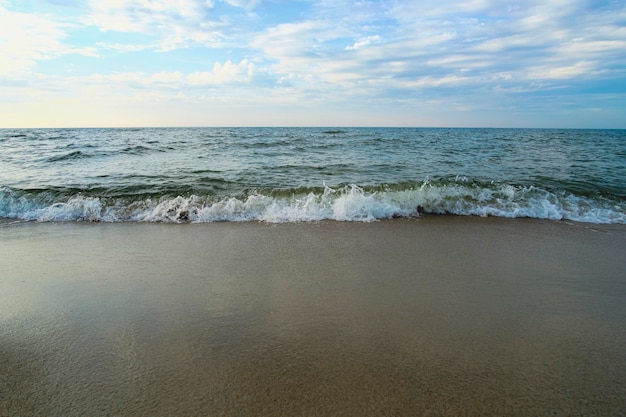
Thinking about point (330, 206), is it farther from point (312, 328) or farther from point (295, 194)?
point (312, 328)

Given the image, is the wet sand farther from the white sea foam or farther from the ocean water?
the ocean water

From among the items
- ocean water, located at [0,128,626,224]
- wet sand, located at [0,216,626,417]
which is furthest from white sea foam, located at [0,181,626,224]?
wet sand, located at [0,216,626,417]

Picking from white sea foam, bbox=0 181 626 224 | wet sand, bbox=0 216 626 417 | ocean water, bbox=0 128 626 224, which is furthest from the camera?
ocean water, bbox=0 128 626 224

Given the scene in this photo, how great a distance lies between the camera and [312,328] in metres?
2.81

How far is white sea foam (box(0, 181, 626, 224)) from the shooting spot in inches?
261

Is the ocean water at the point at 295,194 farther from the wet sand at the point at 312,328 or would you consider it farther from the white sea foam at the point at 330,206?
the wet sand at the point at 312,328

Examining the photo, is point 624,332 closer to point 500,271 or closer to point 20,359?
point 500,271

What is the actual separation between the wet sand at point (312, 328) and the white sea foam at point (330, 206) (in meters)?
1.58

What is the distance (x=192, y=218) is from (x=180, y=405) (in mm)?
4894

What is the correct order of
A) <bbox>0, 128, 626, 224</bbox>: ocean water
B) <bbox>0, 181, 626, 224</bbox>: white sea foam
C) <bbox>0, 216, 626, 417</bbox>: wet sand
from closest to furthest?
<bbox>0, 216, 626, 417</bbox>: wet sand < <bbox>0, 181, 626, 224</bbox>: white sea foam < <bbox>0, 128, 626, 224</bbox>: ocean water

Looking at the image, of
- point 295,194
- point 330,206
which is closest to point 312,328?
point 330,206

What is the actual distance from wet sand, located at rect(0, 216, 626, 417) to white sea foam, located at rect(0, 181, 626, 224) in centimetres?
158

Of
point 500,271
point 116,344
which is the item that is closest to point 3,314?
point 116,344

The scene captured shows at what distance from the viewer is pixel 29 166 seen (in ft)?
40.2
